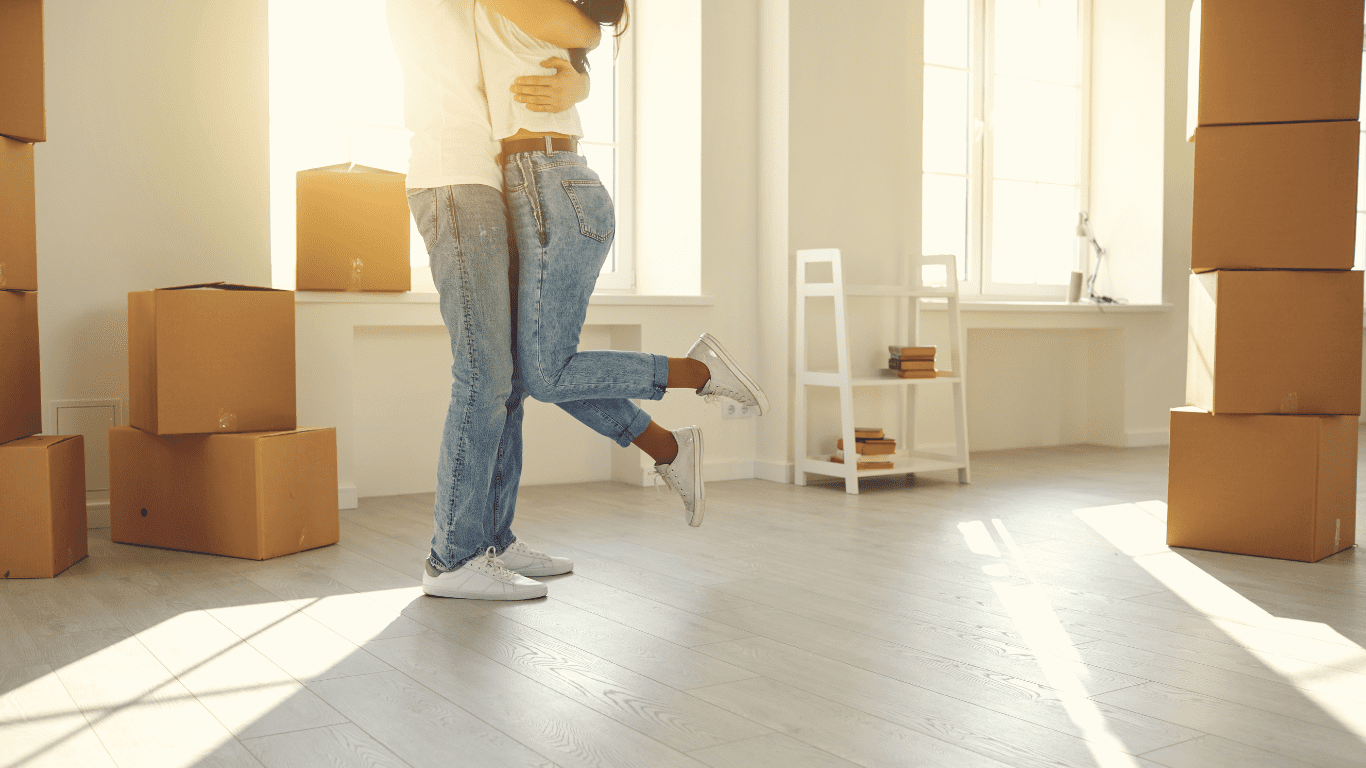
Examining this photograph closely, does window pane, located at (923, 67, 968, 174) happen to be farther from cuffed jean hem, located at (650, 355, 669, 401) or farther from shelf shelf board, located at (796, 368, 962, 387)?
cuffed jean hem, located at (650, 355, 669, 401)

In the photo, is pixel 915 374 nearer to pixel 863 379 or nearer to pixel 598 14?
pixel 863 379

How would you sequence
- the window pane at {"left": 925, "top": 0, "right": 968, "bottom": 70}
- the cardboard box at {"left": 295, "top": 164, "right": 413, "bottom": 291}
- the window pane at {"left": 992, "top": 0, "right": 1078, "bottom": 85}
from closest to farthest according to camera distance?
the cardboard box at {"left": 295, "top": 164, "right": 413, "bottom": 291}
the window pane at {"left": 925, "top": 0, "right": 968, "bottom": 70}
the window pane at {"left": 992, "top": 0, "right": 1078, "bottom": 85}

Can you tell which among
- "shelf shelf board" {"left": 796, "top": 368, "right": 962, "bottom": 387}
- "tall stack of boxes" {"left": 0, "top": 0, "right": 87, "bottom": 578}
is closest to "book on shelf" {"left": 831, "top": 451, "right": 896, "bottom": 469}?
"shelf shelf board" {"left": 796, "top": 368, "right": 962, "bottom": 387}

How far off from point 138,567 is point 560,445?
156 cm

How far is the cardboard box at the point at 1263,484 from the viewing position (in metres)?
2.37

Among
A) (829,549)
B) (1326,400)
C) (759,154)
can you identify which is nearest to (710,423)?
(759,154)

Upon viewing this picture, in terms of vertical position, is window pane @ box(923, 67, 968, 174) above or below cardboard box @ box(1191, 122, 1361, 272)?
above

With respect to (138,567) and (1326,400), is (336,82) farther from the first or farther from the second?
(1326,400)

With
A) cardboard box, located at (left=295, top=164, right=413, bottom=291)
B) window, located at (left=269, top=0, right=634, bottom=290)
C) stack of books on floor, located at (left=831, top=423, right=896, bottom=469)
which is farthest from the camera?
stack of books on floor, located at (left=831, top=423, right=896, bottom=469)

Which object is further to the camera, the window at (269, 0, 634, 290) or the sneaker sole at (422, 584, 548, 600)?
the window at (269, 0, 634, 290)

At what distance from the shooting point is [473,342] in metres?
1.92

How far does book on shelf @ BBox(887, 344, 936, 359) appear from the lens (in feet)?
12.1

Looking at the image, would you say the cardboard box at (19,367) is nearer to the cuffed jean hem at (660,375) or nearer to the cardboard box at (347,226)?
the cardboard box at (347,226)

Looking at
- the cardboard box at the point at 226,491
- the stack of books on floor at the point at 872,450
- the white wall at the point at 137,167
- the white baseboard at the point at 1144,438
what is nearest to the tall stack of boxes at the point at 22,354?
the cardboard box at the point at 226,491
